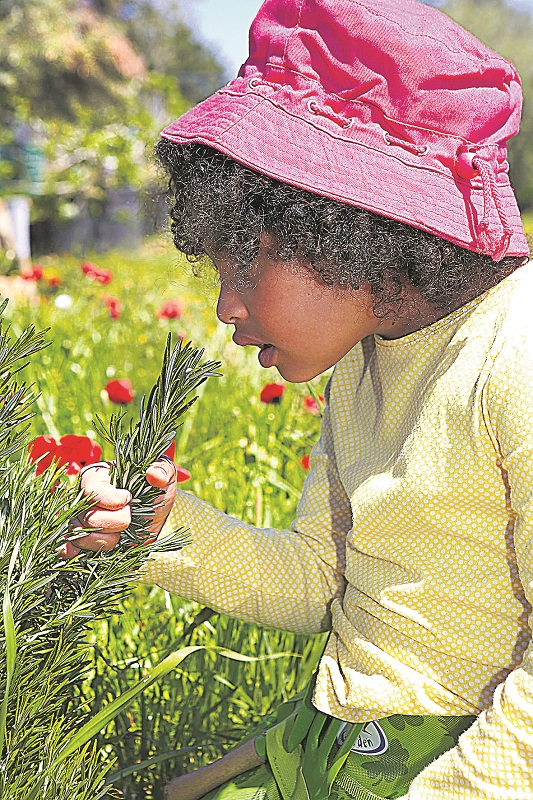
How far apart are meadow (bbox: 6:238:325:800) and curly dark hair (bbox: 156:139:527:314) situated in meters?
0.35

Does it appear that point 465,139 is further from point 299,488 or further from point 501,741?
point 299,488

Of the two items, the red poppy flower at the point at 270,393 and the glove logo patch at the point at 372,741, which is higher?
the glove logo patch at the point at 372,741

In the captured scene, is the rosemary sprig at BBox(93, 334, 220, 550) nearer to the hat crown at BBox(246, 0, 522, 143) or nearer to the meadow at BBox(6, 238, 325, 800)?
the meadow at BBox(6, 238, 325, 800)

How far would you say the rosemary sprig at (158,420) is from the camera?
834 millimetres

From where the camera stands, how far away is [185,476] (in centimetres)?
142

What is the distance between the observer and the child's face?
3.65ft

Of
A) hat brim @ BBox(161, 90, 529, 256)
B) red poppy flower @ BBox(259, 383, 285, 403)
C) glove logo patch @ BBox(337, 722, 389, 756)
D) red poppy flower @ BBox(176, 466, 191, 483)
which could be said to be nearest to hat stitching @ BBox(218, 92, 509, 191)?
hat brim @ BBox(161, 90, 529, 256)

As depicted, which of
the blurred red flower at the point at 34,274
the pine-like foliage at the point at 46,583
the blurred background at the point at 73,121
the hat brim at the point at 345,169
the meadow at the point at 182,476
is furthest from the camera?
the blurred background at the point at 73,121

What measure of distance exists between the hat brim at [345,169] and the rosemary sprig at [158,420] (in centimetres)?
29

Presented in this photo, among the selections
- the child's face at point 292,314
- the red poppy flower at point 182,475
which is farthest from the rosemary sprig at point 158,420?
the red poppy flower at point 182,475

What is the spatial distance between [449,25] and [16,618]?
0.85 metres

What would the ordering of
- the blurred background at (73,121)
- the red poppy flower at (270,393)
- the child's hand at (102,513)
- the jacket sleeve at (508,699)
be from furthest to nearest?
the blurred background at (73,121)
the red poppy flower at (270,393)
the jacket sleeve at (508,699)
the child's hand at (102,513)

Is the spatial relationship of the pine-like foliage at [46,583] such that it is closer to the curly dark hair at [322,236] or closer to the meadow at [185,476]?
the meadow at [185,476]

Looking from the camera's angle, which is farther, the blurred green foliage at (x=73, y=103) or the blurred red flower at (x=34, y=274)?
the blurred green foliage at (x=73, y=103)
